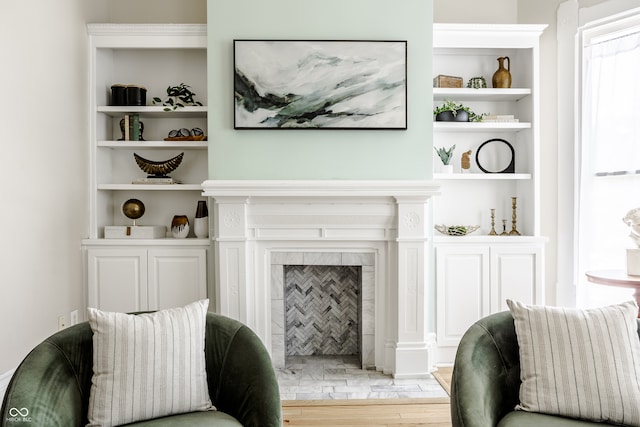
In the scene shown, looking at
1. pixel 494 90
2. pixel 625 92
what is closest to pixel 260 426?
pixel 494 90

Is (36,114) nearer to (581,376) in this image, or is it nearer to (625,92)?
(581,376)

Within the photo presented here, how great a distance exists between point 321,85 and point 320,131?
1.03 ft

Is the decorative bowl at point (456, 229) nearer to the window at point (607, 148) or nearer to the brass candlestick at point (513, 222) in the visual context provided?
the brass candlestick at point (513, 222)

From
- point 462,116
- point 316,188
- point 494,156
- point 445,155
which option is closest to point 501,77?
point 462,116

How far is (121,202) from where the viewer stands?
387 centimetres

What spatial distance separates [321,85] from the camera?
10.9ft

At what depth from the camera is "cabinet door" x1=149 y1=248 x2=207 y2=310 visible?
3.51 metres

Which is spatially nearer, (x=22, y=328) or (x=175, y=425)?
(x=175, y=425)

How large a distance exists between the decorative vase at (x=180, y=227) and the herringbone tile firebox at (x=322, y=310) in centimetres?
82

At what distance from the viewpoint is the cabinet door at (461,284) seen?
3.53 meters

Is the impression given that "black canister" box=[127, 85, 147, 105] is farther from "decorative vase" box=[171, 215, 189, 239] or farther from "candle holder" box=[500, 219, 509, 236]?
"candle holder" box=[500, 219, 509, 236]

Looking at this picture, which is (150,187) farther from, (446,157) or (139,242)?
(446,157)

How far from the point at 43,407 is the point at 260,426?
73 centimetres

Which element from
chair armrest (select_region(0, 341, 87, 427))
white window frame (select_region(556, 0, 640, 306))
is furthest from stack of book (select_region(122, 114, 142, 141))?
white window frame (select_region(556, 0, 640, 306))
